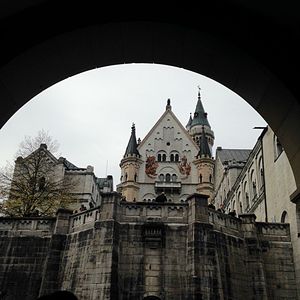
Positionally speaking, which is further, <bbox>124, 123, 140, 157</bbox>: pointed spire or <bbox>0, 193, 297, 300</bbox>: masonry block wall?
<bbox>124, 123, 140, 157</bbox>: pointed spire

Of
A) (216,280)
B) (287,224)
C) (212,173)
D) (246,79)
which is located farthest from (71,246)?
(212,173)

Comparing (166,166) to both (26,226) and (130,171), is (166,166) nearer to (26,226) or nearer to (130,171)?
(130,171)

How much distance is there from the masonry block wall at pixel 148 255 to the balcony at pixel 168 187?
37781 millimetres

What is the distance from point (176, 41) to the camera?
5.14m

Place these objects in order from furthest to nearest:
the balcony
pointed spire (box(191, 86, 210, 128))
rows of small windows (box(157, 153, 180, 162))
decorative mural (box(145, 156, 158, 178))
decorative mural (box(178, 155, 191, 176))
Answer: pointed spire (box(191, 86, 210, 128)), rows of small windows (box(157, 153, 180, 162)), decorative mural (box(178, 155, 191, 176)), decorative mural (box(145, 156, 158, 178)), the balcony

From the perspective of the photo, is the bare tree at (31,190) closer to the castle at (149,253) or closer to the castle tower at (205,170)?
the castle at (149,253)

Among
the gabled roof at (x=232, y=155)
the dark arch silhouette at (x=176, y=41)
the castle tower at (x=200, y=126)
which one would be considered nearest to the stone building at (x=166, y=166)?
the gabled roof at (x=232, y=155)

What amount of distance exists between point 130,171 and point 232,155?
686 inches

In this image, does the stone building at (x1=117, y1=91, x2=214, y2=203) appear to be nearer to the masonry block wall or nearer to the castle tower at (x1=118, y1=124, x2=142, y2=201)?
the castle tower at (x1=118, y1=124, x2=142, y2=201)

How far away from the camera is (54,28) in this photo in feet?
15.5

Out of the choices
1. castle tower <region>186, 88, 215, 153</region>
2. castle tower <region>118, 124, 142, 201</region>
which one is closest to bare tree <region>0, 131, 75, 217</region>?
castle tower <region>118, 124, 142, 201</region>

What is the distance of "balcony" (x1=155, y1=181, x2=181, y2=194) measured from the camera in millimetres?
62219

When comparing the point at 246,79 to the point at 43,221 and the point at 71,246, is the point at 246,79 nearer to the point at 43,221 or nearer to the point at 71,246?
the point at 71,246

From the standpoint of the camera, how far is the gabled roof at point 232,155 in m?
64.2
